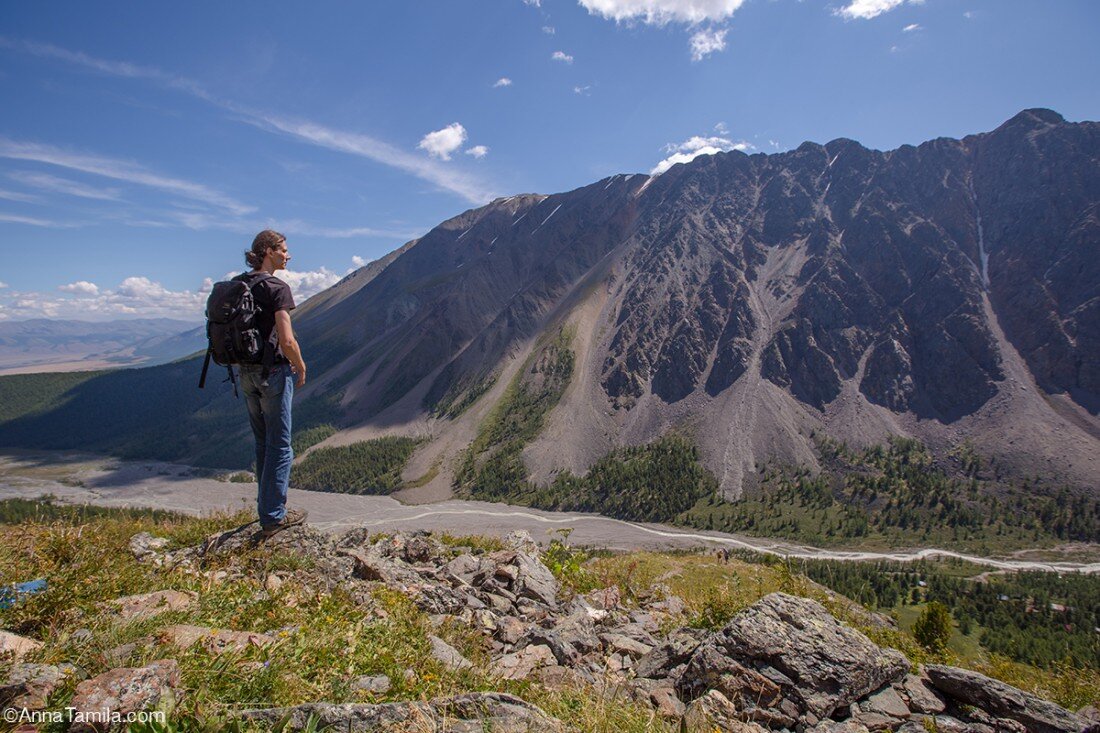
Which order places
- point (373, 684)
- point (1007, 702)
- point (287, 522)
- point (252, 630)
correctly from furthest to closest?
point (287, 522)
point (1007, 702)
point (252, 630)
point (373, 684)

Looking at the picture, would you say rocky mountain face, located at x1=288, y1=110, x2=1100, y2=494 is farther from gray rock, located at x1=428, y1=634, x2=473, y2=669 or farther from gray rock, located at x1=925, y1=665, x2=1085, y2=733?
gray rock, located at x1=428, y1=634, x2=473, y2=669

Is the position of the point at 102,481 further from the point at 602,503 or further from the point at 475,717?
the point at 475,717

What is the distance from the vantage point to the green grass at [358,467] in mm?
142875

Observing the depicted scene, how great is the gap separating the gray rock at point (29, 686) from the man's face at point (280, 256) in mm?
6462

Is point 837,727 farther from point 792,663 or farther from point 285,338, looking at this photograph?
point 285,338

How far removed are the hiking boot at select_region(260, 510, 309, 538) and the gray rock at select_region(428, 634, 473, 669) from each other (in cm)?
431

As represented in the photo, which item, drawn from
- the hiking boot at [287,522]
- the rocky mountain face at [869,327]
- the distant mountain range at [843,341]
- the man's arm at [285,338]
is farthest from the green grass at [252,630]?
the rocky mountain face at [869,327]

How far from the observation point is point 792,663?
21.3 ft

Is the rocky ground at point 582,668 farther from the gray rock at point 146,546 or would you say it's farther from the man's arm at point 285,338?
the man's arm at point 285,338

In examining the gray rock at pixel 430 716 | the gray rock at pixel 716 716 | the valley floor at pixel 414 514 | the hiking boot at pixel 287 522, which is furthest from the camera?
the valley floor at pixel 414 514

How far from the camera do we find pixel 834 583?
73000 millimetres

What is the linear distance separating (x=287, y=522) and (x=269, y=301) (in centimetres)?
442

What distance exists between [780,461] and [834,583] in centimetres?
5460

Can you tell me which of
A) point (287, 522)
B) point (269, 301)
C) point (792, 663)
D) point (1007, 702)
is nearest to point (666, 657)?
point (792, 663)
